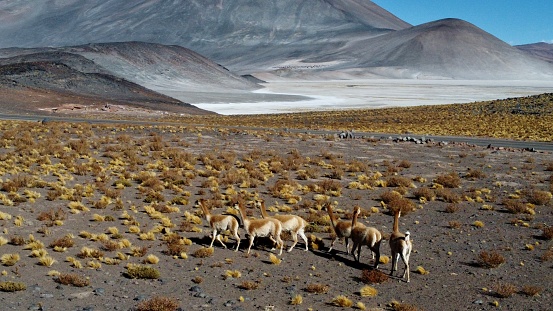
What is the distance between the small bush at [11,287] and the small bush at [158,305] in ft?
6.93

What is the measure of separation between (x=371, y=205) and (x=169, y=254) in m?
7.19

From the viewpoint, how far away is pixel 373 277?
9906mm

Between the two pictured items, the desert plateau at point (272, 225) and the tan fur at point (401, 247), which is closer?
the desert plateau at point (272, 225)

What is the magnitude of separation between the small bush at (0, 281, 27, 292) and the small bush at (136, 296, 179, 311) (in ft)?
6.93

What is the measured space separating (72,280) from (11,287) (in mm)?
954

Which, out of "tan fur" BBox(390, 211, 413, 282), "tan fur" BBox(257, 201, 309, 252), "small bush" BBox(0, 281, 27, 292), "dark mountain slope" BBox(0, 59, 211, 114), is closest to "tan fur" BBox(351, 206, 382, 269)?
"tan fur" BBox(390, 211, 413, 282)

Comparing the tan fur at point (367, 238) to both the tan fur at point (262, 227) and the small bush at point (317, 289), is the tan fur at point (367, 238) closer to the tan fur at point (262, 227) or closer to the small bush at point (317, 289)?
the small bush at point (317, 289)

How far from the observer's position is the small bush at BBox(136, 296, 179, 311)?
27.6 feet

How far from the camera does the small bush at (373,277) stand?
985cm

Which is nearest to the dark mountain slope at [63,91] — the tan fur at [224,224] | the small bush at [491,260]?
the tan fur at [224,224]

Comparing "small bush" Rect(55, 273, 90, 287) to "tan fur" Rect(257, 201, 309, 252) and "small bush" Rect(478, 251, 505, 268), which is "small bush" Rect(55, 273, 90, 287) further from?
"small bush" Rect(478, 251, 505, 268)

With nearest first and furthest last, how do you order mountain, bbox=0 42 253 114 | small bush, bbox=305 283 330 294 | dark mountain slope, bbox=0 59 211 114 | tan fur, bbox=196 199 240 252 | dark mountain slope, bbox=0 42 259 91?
1. small bush, bbox=305 283 330 294
2. tan fur, bbox=196 199 240 252
3. dark mountain slope, bbox=0 59 211 114
4. mountain, bbox=0 42 253 114
5. dark mountain slope, bbox=0 42 259 91

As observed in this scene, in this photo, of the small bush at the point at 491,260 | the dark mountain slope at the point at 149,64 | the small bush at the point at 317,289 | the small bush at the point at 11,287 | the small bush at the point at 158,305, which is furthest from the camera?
the dark mountain slope at the point at 149,64

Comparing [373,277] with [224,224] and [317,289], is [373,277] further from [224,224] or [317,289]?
[224,224]
